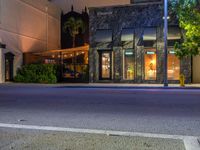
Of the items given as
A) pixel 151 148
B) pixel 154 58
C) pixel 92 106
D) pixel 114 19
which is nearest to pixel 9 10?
pixel 114 19

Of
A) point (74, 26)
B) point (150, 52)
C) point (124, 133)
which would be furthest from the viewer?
point (74, 26)

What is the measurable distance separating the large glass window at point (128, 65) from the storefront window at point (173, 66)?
3.29 metres

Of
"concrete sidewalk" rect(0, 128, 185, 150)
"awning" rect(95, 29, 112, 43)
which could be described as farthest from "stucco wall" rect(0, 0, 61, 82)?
"concrete sidewalk" rect(0, 128, 185, 150)

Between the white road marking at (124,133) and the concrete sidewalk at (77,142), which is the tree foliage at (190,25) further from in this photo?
the concrete sidewalk at (77,142)

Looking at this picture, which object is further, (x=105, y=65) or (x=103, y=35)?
(x=105, y=65)

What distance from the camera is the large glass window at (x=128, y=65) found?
31031mm

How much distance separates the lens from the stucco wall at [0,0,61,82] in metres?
33.7

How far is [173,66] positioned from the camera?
98.8ft

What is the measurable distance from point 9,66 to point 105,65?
32.0ft

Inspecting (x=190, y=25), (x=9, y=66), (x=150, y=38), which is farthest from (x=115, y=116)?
(x=9, y=66)

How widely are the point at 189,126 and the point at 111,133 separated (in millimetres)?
2311

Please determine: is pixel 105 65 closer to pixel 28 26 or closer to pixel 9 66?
pixel 9 66

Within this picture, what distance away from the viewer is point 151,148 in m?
6.38

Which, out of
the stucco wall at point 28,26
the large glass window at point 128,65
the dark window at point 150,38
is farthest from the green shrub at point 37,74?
the dark window at point 150,38
